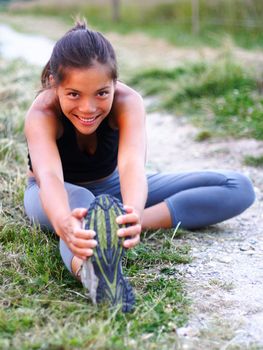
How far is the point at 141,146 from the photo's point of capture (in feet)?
7.57

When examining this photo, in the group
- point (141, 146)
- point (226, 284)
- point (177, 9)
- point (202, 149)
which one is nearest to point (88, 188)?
point (141, 146)

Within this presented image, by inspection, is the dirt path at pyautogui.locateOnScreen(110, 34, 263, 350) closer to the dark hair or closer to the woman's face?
the woman's face

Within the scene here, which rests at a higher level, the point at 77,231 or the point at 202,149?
the point at 77,231

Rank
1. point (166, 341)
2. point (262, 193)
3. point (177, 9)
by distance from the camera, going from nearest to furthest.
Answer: point (166, 341) < point (262, 193) < point (177, 9)

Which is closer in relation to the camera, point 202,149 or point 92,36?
point 92,36

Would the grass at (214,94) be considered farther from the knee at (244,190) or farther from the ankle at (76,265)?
the ankle at (76,265)

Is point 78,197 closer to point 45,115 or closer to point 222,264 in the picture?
point 45,115

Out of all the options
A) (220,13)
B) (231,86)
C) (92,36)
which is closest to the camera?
(92,36)

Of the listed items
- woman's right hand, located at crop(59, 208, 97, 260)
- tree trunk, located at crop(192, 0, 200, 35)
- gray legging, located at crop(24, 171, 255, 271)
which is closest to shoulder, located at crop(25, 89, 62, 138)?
gray legging, located at crop(24, 171, 255, 271)

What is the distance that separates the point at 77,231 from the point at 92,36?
27.5 inches

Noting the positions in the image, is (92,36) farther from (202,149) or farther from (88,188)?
(202,149)

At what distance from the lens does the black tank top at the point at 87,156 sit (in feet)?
7.96

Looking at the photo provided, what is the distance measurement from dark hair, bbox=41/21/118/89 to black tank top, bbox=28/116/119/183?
0.28 m

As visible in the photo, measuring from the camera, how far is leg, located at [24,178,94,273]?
210cm
